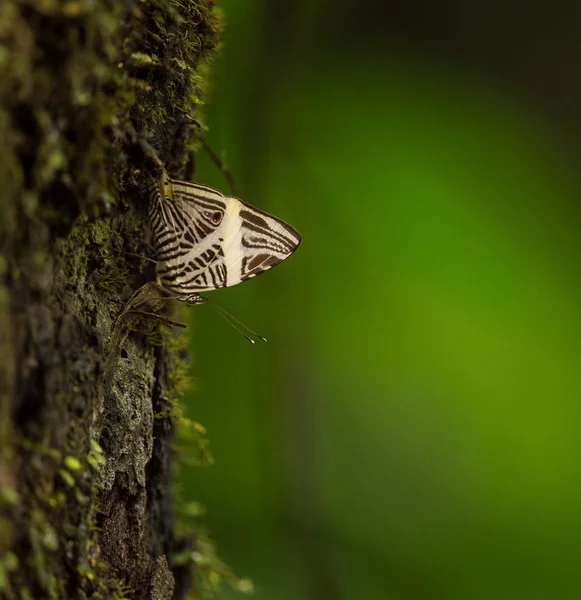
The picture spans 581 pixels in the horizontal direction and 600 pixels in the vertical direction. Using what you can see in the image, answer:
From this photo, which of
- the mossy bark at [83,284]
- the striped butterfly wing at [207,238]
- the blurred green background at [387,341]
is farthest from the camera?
the blurred green background at [387,341]

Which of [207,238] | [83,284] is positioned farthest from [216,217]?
[83,284]

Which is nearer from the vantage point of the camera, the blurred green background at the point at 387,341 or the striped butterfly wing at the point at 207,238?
the striped butterfly wing at the point at 207,238

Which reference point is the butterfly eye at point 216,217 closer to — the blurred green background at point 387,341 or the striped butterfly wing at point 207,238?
the striped butterfly wing at point 207,238

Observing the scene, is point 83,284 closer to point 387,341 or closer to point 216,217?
point 216,217

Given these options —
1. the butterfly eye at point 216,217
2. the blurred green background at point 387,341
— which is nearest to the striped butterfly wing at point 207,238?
the butterfly eye at point 216,217

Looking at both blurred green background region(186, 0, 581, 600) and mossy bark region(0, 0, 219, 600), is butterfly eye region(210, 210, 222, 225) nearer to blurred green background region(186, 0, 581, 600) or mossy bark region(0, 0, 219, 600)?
mossy bark region(0, 0, 219, 600)

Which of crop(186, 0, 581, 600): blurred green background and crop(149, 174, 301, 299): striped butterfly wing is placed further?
crop(186, 0, 581, 600): blurred green background

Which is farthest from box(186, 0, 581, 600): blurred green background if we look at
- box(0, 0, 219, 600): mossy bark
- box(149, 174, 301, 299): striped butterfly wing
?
box(0, 0, 219, 600): mossy bark
